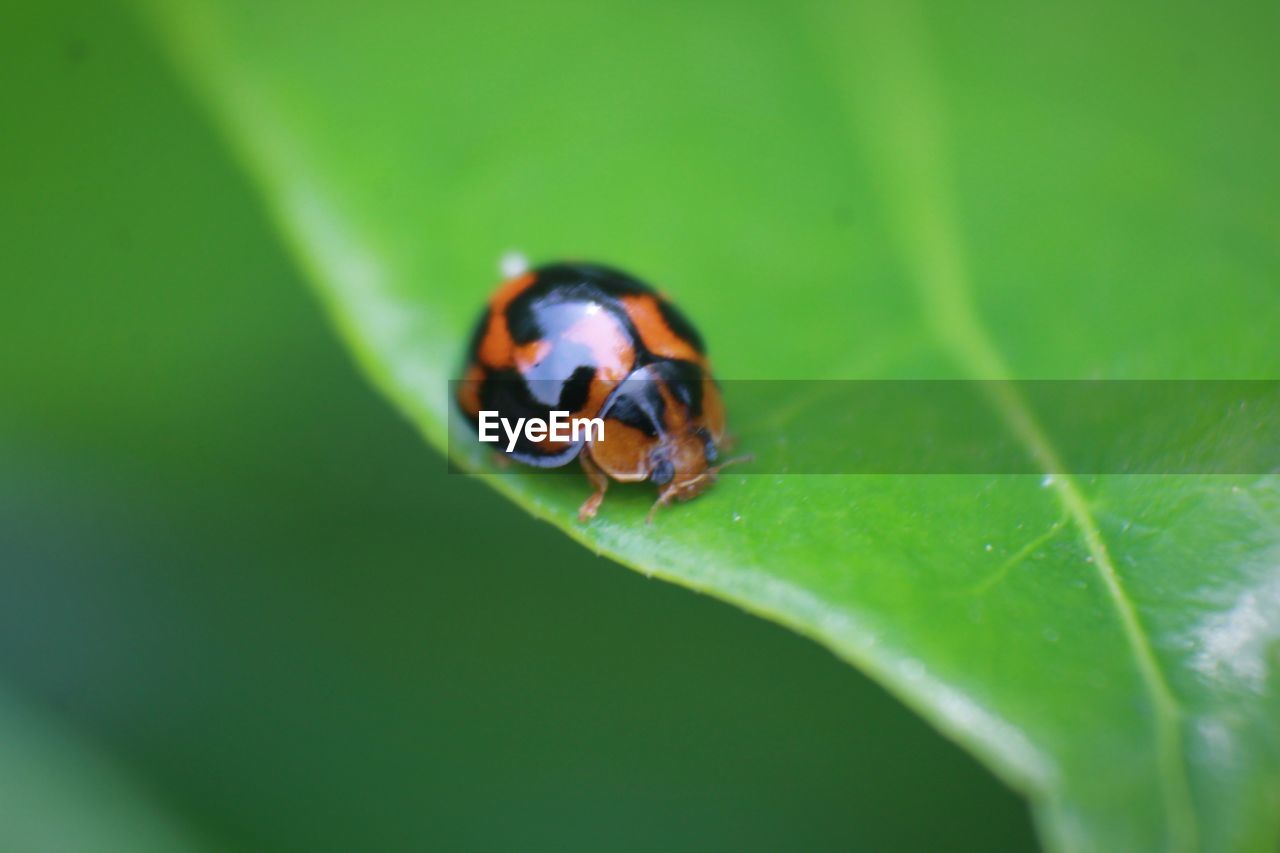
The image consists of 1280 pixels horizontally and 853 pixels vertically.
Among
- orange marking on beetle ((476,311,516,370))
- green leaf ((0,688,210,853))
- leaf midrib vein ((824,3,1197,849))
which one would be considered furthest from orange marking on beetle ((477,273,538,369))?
green leaf ((0,688,210,853))

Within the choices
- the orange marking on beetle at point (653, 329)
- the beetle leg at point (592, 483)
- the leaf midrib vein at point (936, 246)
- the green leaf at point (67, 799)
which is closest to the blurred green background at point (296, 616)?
the green leaf at point (67, 799)

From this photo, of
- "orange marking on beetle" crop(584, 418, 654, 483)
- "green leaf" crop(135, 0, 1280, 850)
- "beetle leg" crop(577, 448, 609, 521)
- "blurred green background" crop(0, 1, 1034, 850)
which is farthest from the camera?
"blurred green background" crop(0, 1, 1034, 850)

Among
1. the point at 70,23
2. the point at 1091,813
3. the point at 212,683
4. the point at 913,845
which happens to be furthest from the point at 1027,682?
the point at 70,23

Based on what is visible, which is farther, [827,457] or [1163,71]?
[1163,71]

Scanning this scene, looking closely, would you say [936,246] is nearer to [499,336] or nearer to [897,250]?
[897,250]

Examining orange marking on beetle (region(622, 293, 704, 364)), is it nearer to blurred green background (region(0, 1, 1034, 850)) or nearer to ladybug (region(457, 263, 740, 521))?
ladybug (region(457, 263, 740, 521))

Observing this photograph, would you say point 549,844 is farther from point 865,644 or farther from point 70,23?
point 70,23

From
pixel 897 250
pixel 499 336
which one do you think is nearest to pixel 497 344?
pixel 499 336

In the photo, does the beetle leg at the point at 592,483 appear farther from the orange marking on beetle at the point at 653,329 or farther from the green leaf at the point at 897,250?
the orange marking on beetle at the point at 653,329
